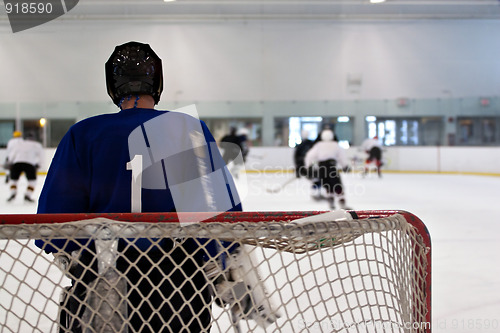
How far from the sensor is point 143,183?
940 mm

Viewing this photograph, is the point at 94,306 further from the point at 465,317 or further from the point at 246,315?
the point at 465,317

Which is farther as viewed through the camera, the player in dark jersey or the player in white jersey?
the player in white jersey

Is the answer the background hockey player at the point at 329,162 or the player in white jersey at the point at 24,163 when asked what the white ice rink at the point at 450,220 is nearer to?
the player in white jersey at the point at 24,163

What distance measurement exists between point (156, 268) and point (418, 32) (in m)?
13.4

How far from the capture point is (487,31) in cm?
1276

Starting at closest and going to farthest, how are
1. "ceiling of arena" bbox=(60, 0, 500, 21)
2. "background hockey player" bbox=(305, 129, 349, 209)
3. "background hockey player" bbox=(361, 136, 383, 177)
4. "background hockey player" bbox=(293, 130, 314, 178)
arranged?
"background hockey player" bbox=(305, 129, 349, 209) < "background hockey player" bbox=(293, 130, 314, 178) < "background hockey player" bbox=(361, 136, 383, 177) < "ceiling of arena" bbox=(60, 0, 500, 21)

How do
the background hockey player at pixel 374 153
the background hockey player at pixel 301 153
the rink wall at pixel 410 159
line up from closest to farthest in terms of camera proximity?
1. the background hockey player at pixel 301 153
2. the background hockey player at pixel 374 153
3. the rink wall at pixel 410 159

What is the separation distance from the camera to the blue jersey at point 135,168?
3.01ft

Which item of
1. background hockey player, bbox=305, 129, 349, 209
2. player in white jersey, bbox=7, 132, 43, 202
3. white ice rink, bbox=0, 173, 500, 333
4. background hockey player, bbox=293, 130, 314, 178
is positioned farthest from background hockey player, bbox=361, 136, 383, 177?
player in white jersey, bbox=7, 132, 43, 202

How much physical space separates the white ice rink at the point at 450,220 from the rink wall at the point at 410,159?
83 centimetres

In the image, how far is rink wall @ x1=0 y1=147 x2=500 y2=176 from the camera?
460 inches

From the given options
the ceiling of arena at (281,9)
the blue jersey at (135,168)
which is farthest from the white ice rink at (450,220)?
the ceiling of arena at (281,9)

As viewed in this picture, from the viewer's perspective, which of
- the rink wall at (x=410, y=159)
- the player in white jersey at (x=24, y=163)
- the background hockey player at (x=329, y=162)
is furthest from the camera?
the rink wall at (x=410, y=159)

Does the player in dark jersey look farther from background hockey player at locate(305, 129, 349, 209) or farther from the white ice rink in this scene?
background hockey player at locate(305, 129, 349, 209)
